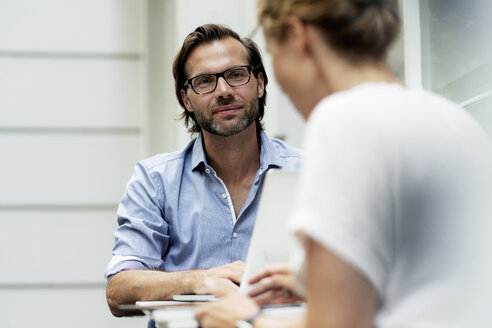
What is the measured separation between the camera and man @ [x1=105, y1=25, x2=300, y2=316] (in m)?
1.84

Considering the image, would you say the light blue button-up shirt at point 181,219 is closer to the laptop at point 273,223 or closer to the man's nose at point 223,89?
the man's nose at point 223,89

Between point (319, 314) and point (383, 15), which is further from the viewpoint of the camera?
point (383, 15)

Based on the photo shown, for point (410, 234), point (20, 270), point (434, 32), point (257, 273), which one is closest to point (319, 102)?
point (410, 234)

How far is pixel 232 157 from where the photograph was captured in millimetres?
2053

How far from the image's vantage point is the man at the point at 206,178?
6.05 feet

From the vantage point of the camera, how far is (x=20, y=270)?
3836 mm

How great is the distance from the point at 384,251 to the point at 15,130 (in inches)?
137

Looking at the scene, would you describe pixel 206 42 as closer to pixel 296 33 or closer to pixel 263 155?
pixel 263 155

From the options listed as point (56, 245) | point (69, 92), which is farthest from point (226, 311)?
point (69, 92)

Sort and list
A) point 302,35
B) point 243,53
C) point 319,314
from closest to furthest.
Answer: point 319,314
point 302,35
point 243,53

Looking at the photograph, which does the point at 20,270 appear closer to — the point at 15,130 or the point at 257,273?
the point at 15,130

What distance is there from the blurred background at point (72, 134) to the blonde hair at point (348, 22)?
8.86 ft

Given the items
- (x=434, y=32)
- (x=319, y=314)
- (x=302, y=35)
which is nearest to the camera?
(x=319, y=314)

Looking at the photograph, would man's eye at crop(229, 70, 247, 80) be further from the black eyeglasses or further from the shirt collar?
the shirt collar
